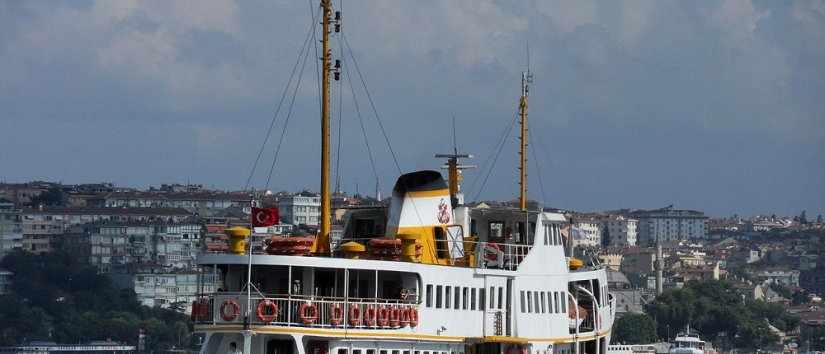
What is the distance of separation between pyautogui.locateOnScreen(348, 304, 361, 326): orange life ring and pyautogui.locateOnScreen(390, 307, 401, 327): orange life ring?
763 mm

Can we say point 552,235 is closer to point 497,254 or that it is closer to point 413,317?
point 497,254

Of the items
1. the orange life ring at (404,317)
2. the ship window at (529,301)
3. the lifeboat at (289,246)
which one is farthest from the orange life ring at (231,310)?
the ship window at (529,301)

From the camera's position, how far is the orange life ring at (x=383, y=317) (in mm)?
35969

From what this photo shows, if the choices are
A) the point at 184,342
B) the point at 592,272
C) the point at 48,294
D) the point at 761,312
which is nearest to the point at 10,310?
the point at 48,294

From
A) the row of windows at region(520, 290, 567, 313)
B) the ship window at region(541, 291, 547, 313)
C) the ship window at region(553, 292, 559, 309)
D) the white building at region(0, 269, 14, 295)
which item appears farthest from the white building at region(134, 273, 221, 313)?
the ship window at region(541, 291, 547, 313)

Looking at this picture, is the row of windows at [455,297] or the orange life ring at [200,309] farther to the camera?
the row of windows at [455,297]

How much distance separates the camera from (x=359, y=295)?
121 ft

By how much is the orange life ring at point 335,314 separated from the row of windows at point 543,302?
230 inches

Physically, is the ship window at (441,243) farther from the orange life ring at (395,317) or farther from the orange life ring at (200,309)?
the orange life ring at (200,309)

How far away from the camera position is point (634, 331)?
6752 inches

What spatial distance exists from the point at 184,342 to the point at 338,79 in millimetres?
130957

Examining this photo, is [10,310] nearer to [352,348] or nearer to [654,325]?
[654,325]

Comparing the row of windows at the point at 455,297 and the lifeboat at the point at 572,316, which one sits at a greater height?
the row of windows at the point at 455,297

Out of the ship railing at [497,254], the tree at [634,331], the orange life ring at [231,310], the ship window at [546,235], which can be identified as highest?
the ship window at [546,235]
